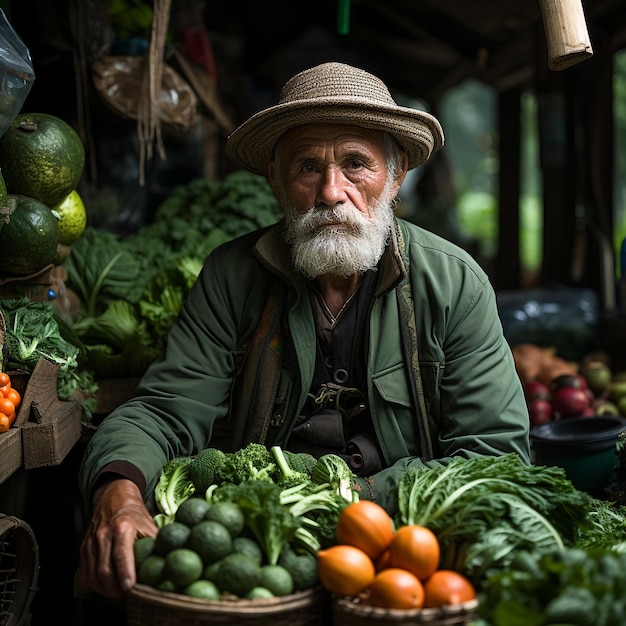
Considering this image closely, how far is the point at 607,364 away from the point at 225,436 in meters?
3.30

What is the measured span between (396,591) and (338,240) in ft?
4.65

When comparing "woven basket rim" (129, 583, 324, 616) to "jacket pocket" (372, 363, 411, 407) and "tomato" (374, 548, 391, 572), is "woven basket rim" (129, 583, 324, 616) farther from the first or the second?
"jacket pocket" (372, 363, 411, 407)

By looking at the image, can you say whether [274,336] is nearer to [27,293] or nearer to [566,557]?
[27,293]

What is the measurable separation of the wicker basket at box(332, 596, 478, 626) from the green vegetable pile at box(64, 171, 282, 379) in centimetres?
221

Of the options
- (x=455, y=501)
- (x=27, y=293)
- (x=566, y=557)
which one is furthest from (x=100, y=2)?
(x=566, y=557)

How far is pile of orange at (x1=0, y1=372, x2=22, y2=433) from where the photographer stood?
2.81m

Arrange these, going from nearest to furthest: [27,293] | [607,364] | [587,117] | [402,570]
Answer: [402,570], [27,293], [607,364], [587,117]

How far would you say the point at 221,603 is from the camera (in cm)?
202

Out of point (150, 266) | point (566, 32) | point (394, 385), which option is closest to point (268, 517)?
point (394, 385)

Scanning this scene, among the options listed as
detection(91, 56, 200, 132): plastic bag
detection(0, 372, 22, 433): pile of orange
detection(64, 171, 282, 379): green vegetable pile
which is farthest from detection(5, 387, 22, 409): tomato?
detection(91, 56, 200, 132): plastic bag

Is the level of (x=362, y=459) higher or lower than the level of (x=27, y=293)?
lower

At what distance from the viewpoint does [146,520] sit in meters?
2.39

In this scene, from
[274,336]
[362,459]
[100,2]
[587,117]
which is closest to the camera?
[362,459]

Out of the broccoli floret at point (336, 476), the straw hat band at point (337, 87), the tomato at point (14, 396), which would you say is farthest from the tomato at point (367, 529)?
the straw hat band at point (337, 87)
